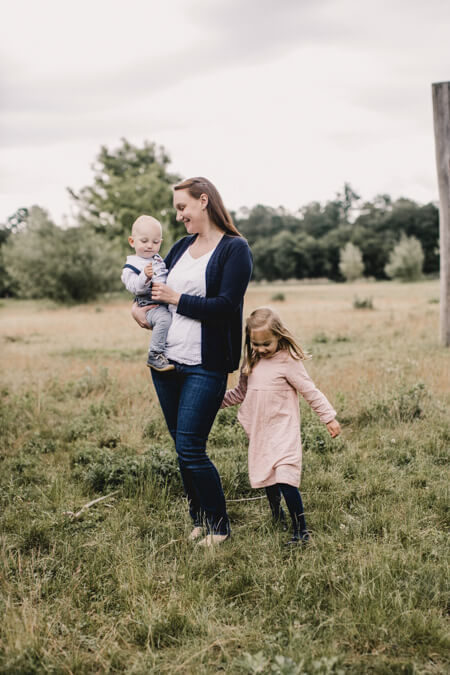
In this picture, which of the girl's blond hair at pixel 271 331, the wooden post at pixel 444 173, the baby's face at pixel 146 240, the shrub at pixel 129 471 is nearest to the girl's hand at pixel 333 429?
the girl's blond hair at pixel 271 331

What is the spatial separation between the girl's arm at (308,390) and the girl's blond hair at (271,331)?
0.07 metres

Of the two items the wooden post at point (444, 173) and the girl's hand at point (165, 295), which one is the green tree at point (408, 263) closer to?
the wooden post at point (444, 173)

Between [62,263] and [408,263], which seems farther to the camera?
[408,263]

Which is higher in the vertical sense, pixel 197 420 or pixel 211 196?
pixel 211 196

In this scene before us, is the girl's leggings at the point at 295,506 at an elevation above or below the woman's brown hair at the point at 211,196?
below

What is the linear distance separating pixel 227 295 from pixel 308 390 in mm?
856

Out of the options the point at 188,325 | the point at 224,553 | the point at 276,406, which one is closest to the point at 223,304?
the point at 188,325

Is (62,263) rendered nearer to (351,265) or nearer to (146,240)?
(146,240)

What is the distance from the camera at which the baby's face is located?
3660mm

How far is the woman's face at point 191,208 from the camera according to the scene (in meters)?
3.49

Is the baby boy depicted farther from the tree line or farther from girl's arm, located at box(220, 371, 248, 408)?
the tree line

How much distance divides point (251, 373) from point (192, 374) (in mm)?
483

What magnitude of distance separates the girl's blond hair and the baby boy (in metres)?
0.55

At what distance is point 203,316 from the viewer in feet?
11.1
